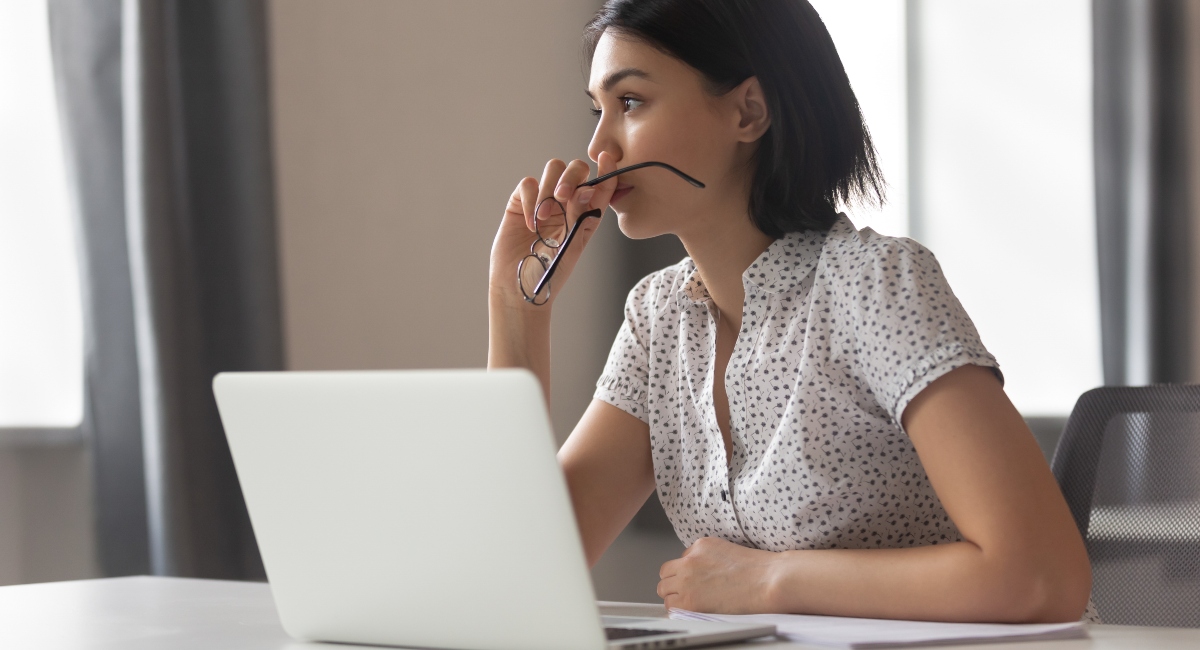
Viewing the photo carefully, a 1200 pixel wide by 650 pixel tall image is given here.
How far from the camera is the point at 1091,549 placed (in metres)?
1.14

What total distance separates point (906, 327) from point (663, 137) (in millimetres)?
345

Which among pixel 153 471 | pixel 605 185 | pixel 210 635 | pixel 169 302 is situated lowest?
pixel 153 471

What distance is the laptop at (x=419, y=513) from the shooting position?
2.08ft

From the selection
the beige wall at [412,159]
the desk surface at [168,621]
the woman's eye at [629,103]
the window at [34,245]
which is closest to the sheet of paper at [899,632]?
the desk surface at [168,621]

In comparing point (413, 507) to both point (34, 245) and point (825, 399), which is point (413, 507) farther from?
point (34, 245)

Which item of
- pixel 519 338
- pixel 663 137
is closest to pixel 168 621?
pixel 519 338

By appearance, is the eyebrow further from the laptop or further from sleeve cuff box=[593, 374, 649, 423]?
the laptop

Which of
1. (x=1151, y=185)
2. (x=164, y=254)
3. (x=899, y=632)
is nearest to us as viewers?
(x=899, y=632)

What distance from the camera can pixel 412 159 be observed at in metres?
2.67

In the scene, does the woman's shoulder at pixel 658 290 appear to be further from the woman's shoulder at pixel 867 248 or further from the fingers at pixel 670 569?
the fingers at pixel 670 569

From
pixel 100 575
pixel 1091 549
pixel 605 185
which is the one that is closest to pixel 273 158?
pixel 100 575

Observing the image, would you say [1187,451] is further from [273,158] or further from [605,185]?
[273,158]

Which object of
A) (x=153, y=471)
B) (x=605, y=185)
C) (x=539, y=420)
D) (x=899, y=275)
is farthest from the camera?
(x=153, y=471)

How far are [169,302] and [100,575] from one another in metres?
0.48
